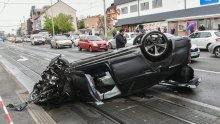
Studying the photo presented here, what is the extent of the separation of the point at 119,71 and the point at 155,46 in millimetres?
1099

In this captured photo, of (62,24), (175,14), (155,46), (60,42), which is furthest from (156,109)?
(62,24)

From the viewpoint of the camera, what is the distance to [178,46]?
6797 mm

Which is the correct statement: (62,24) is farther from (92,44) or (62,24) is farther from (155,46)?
(155,46)

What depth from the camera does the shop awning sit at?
3256 centimetres

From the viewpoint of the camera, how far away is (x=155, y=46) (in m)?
6.55

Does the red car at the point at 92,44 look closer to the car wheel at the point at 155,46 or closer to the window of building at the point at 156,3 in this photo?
the car wheel at the point at 155,46

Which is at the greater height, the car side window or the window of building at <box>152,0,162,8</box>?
the window of building at <box>152,0,162,8</box>

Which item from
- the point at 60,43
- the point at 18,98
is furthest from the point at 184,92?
the point at 60,43

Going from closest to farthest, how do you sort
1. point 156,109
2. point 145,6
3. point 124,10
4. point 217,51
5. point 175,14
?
point 156,109, point 217,51, point 175,14, point 145,6, point 124,10

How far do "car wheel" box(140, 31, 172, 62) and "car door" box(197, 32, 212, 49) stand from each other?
12.0 metres

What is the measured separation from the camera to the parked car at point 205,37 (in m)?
17.2

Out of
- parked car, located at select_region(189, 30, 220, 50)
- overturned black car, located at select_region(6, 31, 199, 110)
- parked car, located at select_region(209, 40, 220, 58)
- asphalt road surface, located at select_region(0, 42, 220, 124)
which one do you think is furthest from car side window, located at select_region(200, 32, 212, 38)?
overturned black car, located at select_region(6, 31, 199, 110)

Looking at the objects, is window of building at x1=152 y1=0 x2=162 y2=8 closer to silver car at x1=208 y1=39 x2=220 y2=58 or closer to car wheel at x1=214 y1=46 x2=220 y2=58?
silver car at x1=208 y1=39 x2=220 y2=58

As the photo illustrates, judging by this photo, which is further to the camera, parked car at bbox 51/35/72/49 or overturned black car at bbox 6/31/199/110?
parked car at bbox 51/35/72/49
